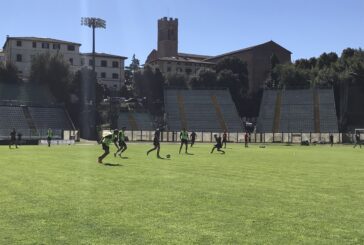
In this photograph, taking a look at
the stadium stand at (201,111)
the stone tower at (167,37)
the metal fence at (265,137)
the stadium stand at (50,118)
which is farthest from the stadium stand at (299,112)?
the stone tower at (167,37)

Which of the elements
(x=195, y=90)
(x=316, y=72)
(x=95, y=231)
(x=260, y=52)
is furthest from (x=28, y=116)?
(x=260, y=52)

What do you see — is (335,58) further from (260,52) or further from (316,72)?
(260,52)

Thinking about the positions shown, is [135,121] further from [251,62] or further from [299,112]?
[251,62]

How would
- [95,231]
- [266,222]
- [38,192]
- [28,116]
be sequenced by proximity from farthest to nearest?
1. [28,116]
2. [38,192]
3. [266,222]
4. [95,231]

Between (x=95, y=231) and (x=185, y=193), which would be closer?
(x=95, y=231)

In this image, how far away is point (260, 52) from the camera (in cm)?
15000

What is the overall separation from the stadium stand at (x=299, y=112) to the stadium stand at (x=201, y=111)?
5.55m

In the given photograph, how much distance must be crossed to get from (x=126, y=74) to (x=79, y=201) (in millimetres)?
139346

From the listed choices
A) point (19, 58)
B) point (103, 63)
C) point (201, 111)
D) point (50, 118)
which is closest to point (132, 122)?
point (201, 111)

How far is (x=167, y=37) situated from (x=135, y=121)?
11069 cm

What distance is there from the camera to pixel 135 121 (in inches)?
3292

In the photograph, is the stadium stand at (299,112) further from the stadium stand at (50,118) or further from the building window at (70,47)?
the building window at (70,47)

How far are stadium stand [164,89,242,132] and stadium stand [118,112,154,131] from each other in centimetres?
438

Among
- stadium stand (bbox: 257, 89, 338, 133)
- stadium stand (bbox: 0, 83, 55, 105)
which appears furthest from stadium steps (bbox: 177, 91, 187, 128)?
stadium stand (bbox: 0, 83, 55, 105)
